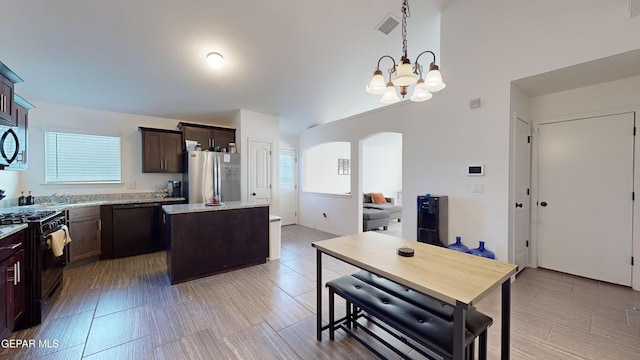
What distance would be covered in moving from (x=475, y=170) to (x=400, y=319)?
252 centimetres

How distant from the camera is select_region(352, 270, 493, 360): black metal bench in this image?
1.43 metres

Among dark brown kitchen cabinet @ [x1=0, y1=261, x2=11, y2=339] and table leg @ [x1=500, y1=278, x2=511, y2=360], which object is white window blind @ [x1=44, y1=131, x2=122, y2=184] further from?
table leg @ [x1=500, y1=278, x2=511, y2=360]

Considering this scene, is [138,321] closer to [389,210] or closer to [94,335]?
[94,335]

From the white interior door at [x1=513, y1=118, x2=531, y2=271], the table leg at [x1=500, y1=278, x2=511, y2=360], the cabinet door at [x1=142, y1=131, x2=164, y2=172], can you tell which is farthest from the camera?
the cabinet door at [x1=142, y1=131, x2=164, y2=172]

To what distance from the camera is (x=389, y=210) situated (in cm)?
651

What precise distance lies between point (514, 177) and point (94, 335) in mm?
4523

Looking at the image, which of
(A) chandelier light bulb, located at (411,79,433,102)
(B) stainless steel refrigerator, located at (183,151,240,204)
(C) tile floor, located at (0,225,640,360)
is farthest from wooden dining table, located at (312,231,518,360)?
(B) stainless steel refrigerator, located at (183,151,240,204)

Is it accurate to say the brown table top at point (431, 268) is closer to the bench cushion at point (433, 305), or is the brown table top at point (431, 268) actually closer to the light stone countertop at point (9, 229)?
the bench cushion at point (433, 305)

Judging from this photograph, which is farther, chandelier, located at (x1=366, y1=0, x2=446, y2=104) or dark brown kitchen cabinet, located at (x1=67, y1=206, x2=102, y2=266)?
dark brown kitchen cabinet, located at (x1=67, y1=206, x2=102, y2=266)

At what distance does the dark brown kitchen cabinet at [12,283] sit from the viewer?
1830 mm

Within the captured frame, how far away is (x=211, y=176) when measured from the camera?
448 centimetres

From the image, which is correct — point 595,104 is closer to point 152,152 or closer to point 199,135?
point 199,135

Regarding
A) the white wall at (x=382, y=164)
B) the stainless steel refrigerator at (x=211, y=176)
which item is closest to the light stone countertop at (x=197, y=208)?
the stainless steel refrigerator at (x=211, y=176)

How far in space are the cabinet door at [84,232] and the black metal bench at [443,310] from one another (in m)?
4.01
